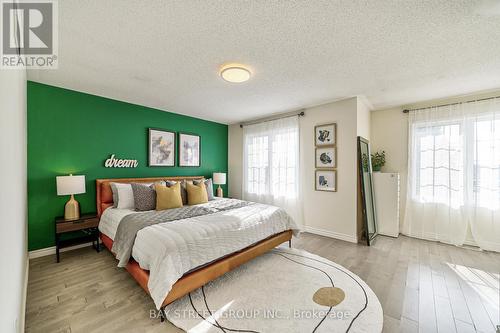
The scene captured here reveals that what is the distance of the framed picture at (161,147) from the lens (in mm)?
3982

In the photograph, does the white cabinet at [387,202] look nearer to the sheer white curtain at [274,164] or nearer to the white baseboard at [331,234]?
the white baseboard at [331,234]

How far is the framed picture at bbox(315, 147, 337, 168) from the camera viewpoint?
371 centimetres

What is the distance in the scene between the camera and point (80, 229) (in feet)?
9.60

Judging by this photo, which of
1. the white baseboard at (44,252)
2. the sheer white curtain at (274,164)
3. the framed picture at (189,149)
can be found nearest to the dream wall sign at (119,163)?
the framed picture at (189,149)

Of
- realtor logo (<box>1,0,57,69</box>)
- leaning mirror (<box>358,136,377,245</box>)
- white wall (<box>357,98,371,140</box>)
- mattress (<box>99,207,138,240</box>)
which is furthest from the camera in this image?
white wall (<box>357,98,371,140</box>)

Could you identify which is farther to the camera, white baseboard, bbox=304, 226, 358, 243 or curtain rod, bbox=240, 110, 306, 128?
curtain rod, bbox=240, 110, 306, 128

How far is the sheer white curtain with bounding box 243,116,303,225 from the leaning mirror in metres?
1.15

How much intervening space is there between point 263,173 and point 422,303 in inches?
133

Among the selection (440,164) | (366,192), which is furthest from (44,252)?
(440,164)

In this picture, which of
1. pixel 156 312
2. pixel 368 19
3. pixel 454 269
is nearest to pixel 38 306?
pixel 156 312

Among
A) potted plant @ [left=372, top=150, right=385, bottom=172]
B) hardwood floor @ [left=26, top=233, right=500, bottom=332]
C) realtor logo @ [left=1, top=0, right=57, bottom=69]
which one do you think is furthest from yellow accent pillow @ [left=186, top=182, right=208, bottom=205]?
potted plant @ [left=372, top=150, right=385, bottom=172]

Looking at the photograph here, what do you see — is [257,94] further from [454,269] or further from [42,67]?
[454,269]

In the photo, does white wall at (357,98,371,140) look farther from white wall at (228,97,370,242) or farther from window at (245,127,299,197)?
window at (245,127,299,197)

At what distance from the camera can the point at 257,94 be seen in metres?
3.30
